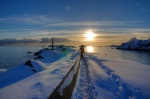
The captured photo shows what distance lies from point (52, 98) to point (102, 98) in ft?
6.76

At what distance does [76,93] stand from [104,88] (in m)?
1.70

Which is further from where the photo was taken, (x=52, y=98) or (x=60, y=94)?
(x=60, y=94)

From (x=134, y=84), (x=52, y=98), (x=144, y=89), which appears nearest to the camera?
(x=52, y=98)

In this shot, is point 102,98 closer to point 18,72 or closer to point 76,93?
point 76,93

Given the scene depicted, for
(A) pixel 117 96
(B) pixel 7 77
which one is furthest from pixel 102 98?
(B) pixel 7 77

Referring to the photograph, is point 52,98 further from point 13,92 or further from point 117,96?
point 117,96

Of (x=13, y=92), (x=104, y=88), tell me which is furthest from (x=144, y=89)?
Result: (x=13, y=92)

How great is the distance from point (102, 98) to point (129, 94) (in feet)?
5.33

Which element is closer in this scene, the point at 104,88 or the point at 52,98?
the point at 52,98

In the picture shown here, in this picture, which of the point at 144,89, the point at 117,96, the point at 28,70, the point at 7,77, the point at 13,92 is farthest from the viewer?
the point at 28,70

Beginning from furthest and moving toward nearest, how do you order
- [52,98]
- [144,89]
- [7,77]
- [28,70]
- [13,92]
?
[28,70]
[7,77]
[144,89]
[13,92]
[52,98]

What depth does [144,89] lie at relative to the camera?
8719 millimetres

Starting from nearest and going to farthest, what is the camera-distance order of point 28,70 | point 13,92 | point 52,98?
point 52,98, point 13,92, point 28,70

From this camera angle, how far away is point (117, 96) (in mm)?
7547
